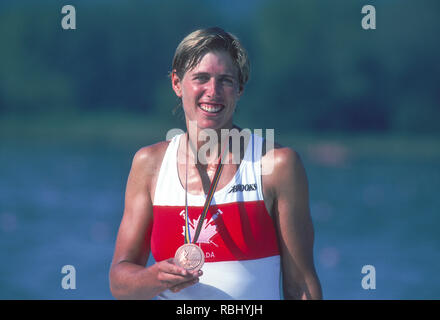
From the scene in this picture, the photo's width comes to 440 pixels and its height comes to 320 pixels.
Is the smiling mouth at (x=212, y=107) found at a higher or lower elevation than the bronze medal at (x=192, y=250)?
higher

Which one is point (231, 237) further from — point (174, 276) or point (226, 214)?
point (174, 276)

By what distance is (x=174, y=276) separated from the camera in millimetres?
2643

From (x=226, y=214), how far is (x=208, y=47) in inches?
30.9

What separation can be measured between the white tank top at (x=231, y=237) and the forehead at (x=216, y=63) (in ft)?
1.34

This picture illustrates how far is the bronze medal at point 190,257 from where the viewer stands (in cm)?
271

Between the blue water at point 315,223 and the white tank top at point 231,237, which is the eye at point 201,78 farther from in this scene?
the blue water at point 315,223

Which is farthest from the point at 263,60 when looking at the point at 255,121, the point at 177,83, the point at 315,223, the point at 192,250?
the point at 192,250

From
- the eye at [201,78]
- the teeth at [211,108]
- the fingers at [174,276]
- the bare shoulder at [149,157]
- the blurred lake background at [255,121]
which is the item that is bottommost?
the fingers at [174,276]

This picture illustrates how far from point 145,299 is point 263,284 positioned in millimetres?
559

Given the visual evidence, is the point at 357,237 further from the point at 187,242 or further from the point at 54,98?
the point at 54,98

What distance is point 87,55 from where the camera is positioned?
43750mm

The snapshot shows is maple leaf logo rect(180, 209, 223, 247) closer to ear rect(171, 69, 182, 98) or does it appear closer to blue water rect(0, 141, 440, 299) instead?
ear rect(171, 69, 182, 98)

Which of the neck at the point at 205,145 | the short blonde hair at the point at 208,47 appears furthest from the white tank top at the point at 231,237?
the short blonde hair at the point at 208,47
